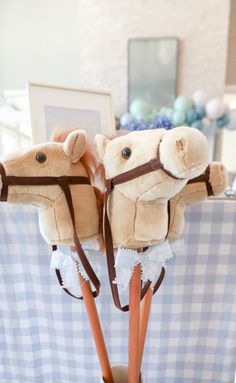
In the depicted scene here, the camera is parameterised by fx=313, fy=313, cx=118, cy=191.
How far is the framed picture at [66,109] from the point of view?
72 cm

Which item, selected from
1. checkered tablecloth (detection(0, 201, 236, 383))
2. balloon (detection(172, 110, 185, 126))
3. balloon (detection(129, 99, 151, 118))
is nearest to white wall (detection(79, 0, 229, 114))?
balloon (detection(129, 99, 151, 118))

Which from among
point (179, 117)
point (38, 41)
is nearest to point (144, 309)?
point (179, 117)

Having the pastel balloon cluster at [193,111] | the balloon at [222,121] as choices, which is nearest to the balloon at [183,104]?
the pastel balloon cluster at [193,111]

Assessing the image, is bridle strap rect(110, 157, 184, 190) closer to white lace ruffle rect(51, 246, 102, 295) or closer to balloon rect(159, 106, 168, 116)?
white lace ruffle rect(51, 246, 102, 295)

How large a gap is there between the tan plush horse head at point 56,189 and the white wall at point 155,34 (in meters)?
2.66

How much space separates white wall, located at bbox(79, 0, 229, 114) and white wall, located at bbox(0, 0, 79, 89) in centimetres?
36

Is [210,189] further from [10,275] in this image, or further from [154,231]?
[10,275]

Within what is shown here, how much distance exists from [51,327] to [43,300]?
0.25 ft

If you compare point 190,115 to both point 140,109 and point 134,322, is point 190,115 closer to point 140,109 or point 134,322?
point 140,109

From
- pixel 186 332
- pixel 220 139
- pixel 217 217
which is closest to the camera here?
pixel 217 217

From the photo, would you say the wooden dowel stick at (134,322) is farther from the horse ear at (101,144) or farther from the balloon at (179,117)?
the balloon at (179,117)

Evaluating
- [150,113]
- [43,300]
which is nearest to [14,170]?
[43,300]

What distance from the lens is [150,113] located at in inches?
105

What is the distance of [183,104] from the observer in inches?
103
